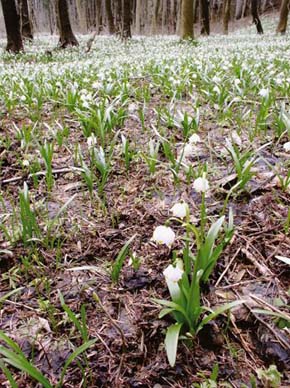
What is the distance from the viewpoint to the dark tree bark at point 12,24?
10.3 metres

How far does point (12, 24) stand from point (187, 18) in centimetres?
663

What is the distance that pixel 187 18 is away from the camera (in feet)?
44.2

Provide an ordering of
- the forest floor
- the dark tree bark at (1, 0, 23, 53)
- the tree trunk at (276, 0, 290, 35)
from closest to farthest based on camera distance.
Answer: the forest floor < the dark tree bark at (1, 0, 23, 53) < the tree trunk at (276, 0, 290, 35)

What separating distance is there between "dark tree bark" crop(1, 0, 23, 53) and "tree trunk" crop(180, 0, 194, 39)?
6181mm

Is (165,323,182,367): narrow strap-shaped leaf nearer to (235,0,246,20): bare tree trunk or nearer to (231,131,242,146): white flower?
(231,131,242,146): white flower

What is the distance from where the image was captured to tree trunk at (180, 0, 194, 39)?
1303cm

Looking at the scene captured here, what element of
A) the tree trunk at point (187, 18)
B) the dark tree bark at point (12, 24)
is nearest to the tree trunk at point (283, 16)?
the tree trunk at point (187, 18)

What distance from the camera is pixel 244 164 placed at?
2.59 meters

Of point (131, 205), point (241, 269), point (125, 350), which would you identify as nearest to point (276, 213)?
point (241, 269)

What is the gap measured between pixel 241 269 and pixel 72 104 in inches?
120

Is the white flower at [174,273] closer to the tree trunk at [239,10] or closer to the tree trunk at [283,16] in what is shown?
the tree trunk at [283,16]

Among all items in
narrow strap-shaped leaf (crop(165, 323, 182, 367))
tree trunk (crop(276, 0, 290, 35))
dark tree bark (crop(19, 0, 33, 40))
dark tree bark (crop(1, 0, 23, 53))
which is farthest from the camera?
dark tree bark (crop(19, 0, 33, 40))

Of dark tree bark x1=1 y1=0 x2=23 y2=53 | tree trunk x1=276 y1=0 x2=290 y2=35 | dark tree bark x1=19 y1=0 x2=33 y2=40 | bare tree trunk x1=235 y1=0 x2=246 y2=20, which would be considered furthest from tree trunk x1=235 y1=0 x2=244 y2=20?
dark tree bark x1=1 y1=0 x2=23 y2=53

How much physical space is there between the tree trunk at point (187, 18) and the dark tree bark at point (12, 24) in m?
6.18
